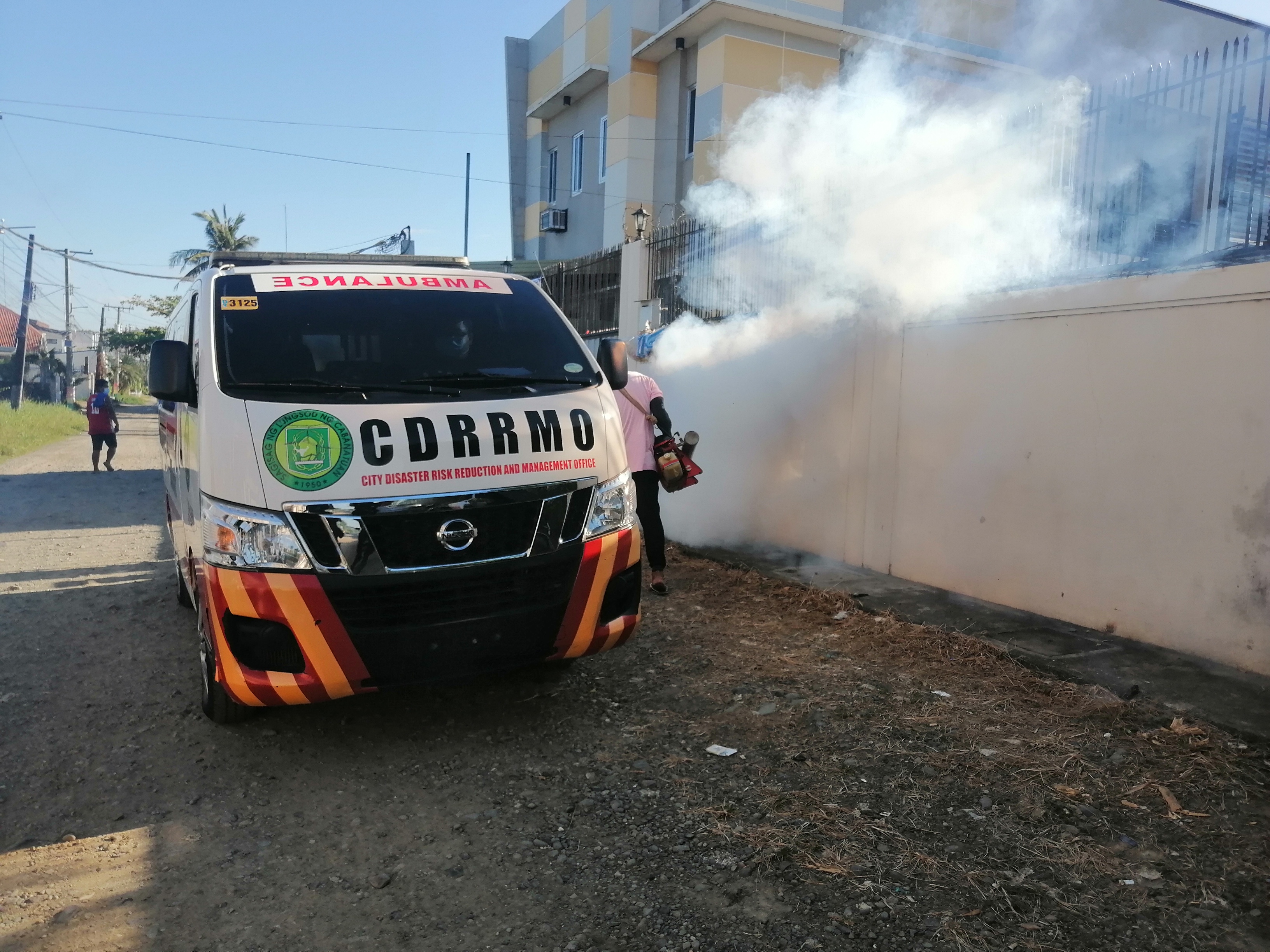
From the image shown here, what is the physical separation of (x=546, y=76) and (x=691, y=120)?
582 cm

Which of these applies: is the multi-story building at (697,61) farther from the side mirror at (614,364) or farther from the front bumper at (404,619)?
the front bumper at (404,619)

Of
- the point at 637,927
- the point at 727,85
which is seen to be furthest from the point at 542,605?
the point at 727,85

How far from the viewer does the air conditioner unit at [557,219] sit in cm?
2002

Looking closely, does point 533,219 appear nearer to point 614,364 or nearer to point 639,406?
point 639,406

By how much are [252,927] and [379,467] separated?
1.56 m

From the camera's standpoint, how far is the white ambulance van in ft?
11.1

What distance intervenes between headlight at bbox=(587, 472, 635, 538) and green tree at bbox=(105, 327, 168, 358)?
54.8 meters

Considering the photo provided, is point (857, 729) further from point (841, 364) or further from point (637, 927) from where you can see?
point (841, 364)

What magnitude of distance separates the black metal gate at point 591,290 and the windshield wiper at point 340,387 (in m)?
7.73

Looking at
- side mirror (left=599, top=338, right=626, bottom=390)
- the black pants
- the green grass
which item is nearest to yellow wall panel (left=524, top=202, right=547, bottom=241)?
the green grass

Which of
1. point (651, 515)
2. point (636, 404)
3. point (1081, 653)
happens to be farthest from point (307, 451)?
point (1081, 653)

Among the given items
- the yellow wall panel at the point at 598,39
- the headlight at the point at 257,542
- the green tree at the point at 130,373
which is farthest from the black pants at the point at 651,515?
the green tree at the point at 130,373

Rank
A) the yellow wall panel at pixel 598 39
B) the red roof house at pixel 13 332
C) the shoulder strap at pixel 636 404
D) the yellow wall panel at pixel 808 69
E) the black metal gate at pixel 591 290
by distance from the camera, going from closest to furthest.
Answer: the shoulder strap at pixel 636 404 → the black metal gate at pixel 591 290 → the yellow wall panel at pixel 808 69 → the yellow wall panel at pixel 598 39 → the red roof house at pixel 13 332

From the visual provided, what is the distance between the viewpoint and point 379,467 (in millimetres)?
3455
